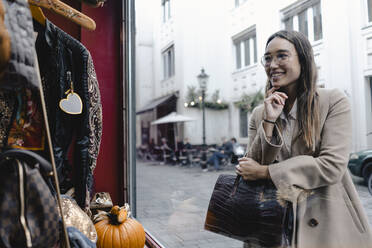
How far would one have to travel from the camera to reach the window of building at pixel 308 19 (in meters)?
1.62

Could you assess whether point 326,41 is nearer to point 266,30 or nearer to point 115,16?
point 266,30

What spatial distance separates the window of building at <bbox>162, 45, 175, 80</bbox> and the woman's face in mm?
13378

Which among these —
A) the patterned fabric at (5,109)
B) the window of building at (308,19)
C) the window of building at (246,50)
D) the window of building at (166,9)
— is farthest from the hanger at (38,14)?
the window of building at (166,9)

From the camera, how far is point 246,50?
3.76 meters

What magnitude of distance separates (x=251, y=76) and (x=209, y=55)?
369 inches

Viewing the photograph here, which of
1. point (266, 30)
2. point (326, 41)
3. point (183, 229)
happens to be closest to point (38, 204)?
point (326, 41)

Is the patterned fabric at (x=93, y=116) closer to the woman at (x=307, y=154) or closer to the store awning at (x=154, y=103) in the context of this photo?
the woman at (x=307, y=154)

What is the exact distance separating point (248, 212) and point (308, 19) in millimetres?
1181

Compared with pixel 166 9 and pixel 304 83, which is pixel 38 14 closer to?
pixel 304 83

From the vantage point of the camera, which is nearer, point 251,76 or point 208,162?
point 251,76

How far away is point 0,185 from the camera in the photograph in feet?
2.96

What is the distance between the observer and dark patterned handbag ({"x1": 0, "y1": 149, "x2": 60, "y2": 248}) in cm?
90

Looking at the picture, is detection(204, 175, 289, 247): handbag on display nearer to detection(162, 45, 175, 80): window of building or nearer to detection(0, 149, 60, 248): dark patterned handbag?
detection(0, 149, 60, 248): dark patterned handbag

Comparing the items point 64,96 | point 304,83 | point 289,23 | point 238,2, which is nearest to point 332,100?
point 304,83
